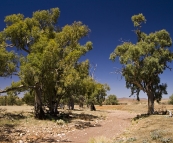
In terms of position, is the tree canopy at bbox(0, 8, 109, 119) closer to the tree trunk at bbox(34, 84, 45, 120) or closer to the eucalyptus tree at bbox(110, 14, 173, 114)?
the tree trunk at bbox(34, 84, 45, 120)

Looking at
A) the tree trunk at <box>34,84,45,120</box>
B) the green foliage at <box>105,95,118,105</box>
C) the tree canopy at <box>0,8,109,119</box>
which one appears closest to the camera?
the tree canopy at <box>0,8,109,119</box>

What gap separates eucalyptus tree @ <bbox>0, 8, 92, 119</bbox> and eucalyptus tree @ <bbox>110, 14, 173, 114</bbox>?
5.80m

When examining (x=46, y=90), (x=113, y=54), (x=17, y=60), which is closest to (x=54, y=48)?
(x=17, y=60)

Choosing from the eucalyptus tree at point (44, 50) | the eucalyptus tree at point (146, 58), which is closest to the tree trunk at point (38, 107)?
the eucalyptus tree at point (44, 50)

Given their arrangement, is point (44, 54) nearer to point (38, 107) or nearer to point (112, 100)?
point (38, 107)

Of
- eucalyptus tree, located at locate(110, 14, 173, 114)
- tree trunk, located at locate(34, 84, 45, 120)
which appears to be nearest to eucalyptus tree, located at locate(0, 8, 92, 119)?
tree trunk, located at locate(34, 84, 45, 120)

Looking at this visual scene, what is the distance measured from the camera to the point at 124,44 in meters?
33.0

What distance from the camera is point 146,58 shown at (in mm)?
31000

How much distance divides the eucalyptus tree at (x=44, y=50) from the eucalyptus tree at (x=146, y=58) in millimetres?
5800

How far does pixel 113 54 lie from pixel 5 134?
20.7 metres

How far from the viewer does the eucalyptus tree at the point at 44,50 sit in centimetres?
2441

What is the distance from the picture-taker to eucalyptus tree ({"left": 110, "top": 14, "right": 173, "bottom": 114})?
1211 inches

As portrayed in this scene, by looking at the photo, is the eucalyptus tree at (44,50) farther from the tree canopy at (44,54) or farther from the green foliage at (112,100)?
the green foliage at (112,100)

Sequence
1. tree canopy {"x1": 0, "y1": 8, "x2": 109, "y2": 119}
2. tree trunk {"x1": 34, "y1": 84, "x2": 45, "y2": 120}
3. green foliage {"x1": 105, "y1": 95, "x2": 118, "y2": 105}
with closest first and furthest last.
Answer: tree canopy {"x1": 0, "y1": 8, "x2": 109, "y2": 119} → tree trunk {"x1": 34, "y1": 84, "x2": 45, "y2": 120} → green foliage {"x1": 105, "y1": 95, "x2": 118, "y2": 105}
